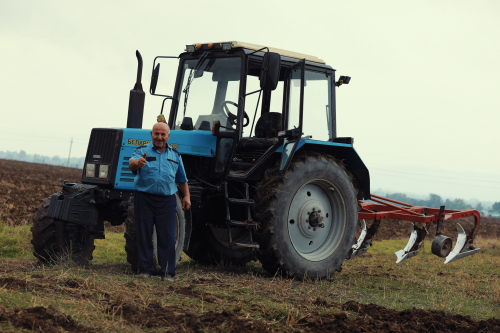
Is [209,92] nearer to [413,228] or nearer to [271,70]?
[271,70]

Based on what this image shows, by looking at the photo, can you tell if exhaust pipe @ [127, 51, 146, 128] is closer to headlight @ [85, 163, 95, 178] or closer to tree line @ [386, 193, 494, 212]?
headlight @ [85, 163, 95, 178]

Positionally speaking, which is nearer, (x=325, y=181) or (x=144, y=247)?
(x=144, y=247)

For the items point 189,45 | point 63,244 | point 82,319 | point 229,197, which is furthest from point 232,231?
point 82,319

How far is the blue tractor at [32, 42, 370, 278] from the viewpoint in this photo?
6371 millimetres

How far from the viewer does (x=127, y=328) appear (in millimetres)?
3646

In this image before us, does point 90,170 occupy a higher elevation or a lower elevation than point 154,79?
lower

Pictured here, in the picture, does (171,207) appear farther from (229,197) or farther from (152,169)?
(229,197)

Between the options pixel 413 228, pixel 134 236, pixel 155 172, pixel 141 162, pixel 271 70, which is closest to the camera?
pixel 141 162

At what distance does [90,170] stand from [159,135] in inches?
56.0

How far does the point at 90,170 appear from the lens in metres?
6.61

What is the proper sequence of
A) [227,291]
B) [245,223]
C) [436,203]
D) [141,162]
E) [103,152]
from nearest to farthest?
1. [227,291]
2. [141,162]
3. [245,223]
4. [103,152]
5. [436,203]

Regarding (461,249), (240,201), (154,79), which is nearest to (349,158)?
(240,201)

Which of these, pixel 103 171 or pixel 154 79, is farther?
pixel 154 79

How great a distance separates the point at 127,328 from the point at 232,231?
3261mm
